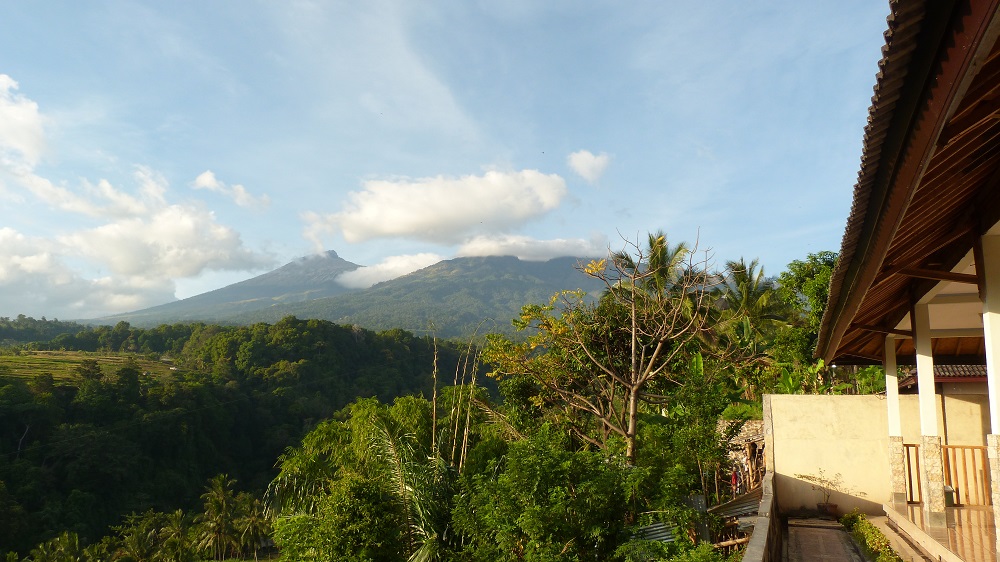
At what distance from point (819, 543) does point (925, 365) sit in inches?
87.8

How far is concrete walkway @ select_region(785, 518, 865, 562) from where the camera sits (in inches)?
242

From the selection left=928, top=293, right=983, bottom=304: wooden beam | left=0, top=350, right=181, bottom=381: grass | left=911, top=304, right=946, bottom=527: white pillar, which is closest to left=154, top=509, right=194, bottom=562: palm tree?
left=0, top=350, right=181, bottom=381: grass

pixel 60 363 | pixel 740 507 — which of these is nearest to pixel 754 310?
pixel 740 507

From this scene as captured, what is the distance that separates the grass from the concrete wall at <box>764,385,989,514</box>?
45.7 m

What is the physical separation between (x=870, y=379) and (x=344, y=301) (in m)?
150

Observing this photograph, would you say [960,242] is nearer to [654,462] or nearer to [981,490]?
[981,490]

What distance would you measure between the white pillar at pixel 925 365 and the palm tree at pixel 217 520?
3606cm

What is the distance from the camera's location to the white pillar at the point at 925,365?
567 centimetres

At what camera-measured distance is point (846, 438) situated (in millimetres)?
8797

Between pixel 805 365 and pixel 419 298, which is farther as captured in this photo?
pixel 419 298

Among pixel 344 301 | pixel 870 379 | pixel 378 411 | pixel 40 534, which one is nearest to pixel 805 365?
pixel 870 379

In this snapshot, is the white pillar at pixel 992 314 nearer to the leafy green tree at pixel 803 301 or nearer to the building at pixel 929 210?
the building at pixel 929 210

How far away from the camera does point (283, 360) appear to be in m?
49.8

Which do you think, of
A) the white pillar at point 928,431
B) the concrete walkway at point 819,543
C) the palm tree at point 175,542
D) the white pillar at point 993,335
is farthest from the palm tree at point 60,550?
the white pillar at point 993,335
